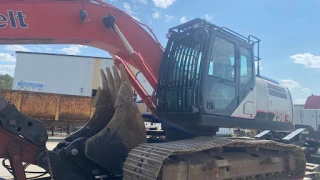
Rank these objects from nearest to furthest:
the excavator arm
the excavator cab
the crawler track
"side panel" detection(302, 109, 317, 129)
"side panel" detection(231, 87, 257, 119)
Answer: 1. the crawler track
2. the excavator arm
3. the excavator cab
4. "side panel" detection(231, 87, 257, 119)
5. "side panel" detection(302, 109, 317, 129)

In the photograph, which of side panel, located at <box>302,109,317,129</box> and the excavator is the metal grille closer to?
the excavator

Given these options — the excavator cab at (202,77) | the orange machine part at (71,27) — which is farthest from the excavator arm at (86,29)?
the excavator cab at (202,77)

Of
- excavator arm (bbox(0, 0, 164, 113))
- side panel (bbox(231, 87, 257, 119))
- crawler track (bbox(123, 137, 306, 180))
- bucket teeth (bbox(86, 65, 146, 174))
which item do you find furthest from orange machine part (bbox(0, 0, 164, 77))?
crawler track (bbox(123, 137, 306, 180))

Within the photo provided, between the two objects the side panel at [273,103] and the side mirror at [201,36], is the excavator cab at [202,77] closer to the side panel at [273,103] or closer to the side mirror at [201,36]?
the side mirror at [201,36]

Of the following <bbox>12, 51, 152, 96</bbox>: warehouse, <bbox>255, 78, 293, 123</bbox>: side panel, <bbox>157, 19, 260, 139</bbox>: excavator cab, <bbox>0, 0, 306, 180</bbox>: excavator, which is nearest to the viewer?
<bbox>0, 0, 306, 180</bbox>: excavator

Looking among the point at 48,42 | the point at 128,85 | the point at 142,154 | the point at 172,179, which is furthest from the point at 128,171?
the point at 48,42

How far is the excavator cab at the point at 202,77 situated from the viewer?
4680 millimetres

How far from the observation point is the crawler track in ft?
12.1

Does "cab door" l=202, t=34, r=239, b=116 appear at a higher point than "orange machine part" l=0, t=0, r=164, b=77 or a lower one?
lower

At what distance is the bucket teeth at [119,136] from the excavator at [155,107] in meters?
0.01

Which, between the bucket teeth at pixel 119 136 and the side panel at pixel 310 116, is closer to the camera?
the bucket teeth at pixel 119 136

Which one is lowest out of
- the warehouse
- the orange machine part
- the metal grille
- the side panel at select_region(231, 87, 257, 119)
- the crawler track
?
the crawler track

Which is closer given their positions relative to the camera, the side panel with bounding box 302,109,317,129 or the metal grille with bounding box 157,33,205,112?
the metal grille with bounding box 157,33,205,112

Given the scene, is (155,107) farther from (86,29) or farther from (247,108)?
(86,29)
